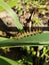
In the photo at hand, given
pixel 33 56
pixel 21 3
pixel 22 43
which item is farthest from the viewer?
pixel 21 3

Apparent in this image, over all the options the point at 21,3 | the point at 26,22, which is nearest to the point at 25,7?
the point at 21,3

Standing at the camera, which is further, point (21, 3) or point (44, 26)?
point (21, 3)

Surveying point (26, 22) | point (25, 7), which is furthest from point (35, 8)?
point (26, 22)

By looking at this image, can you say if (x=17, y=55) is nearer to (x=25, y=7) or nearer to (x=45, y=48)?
(x=45, y=48)

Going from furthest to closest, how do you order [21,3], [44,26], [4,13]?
[21,3] < [4,13] < [44,26]

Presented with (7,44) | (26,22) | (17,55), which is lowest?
(17,55)

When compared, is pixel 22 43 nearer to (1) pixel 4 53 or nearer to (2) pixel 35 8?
(1) pixel 4 53

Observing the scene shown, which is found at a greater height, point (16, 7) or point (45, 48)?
point (16, 7)

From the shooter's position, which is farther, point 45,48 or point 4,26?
point 4,26

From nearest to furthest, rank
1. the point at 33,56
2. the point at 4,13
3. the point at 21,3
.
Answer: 1. the point at 33,56
2. the point at 4,13
3. the point at 21,3
